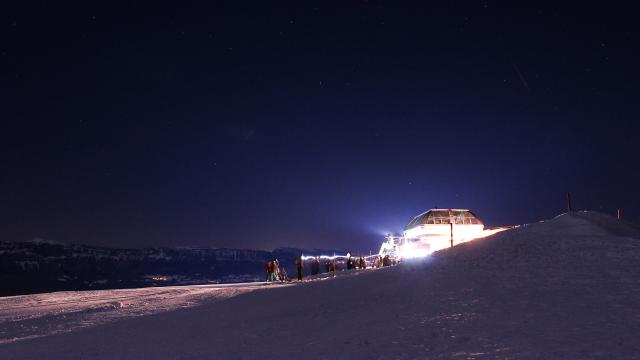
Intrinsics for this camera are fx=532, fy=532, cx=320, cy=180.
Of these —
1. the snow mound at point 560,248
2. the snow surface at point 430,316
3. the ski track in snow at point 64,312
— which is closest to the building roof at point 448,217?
the snow mound at point 560,248

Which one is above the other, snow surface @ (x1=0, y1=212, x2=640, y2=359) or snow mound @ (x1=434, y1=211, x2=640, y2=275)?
snow mound @ (x1=434, y1=211, x2=640, y2=275)

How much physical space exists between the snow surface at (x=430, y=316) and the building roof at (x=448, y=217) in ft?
141

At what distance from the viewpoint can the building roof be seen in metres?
65.9

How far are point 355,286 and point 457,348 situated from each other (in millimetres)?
10838

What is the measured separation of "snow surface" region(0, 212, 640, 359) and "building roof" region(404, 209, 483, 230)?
42.8m

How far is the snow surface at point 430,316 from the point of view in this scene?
10.3 m

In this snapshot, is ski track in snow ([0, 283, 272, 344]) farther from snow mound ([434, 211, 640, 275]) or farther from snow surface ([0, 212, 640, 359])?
snow mound ([434, 211, 640, 275])

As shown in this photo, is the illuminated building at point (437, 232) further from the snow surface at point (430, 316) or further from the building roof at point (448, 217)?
the snow surface at point (430, 316)

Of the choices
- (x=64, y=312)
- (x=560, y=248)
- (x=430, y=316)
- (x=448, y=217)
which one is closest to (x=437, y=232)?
(x=448, y=217)

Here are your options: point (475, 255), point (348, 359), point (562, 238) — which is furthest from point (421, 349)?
point (562, 238)

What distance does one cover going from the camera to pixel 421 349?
398 inches

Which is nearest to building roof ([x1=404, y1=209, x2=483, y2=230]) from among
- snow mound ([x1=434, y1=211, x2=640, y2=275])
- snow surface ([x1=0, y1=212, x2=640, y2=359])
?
snow mound ([x1=434, y1=211, x2=640, y2=275])

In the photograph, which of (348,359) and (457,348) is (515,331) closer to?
(457,348)

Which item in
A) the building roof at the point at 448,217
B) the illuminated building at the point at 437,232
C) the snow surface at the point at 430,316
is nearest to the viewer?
the snow surface at the point at 430,316
